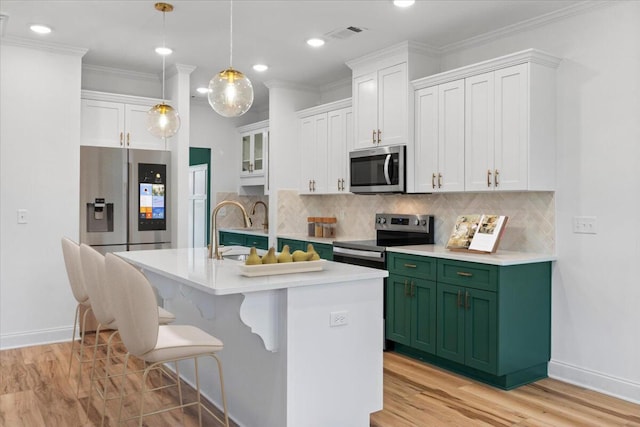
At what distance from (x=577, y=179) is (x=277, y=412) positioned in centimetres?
255

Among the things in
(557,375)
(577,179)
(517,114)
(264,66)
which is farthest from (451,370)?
(264,66)

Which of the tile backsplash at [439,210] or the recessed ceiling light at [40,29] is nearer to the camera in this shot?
the tile backsplash at [439,210]

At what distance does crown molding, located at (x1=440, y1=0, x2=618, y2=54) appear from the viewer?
3475 millimetres

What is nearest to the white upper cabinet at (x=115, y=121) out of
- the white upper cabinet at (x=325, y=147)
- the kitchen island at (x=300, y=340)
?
the white upper cabinet at (x=325, y=147)

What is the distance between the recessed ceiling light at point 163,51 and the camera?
4.62m

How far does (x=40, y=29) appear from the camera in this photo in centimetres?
413

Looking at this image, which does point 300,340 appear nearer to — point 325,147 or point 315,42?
point 315,42

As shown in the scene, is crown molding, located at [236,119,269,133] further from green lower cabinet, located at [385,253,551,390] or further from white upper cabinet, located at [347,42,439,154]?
green lower cabinet, located at [385,253,551,390]

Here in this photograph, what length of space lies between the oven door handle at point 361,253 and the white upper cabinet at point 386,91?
91cm

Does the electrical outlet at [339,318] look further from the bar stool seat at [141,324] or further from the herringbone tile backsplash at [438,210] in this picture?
the herringbone tile backsplash at [438,210]

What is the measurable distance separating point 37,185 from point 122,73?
5.15 feet

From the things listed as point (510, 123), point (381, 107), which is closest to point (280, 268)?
point (510, 123)

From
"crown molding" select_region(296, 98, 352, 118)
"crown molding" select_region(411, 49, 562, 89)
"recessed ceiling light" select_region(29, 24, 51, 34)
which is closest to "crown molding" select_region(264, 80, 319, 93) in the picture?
"crown molding" select_region(296, 98, 352, 118)

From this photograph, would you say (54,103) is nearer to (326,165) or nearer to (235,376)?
(326,165)
